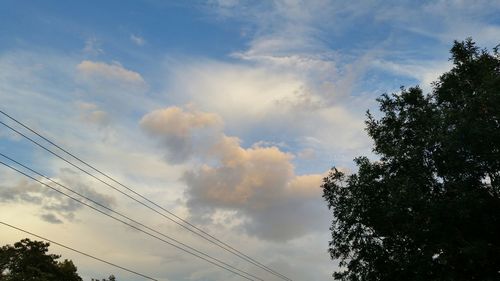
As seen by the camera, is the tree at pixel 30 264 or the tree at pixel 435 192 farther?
the tree at pixel 30 264

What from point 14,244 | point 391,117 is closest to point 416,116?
point 391,117

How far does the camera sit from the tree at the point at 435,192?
76.2 ft

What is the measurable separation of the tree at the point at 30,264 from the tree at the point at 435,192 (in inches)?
1917

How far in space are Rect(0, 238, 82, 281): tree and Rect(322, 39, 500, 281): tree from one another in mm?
48684

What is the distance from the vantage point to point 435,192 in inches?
1025

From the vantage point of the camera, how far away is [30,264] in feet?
205

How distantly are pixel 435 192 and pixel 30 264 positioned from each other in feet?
189

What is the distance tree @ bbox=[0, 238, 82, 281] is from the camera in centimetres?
6067

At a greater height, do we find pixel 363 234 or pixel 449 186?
pixel 449 186

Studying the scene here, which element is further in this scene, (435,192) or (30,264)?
(30,264)

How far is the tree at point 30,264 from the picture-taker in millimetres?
60669

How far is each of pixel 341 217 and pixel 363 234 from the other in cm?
181

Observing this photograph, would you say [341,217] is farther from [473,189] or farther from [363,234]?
[473,189]

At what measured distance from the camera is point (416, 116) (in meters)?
28.9
